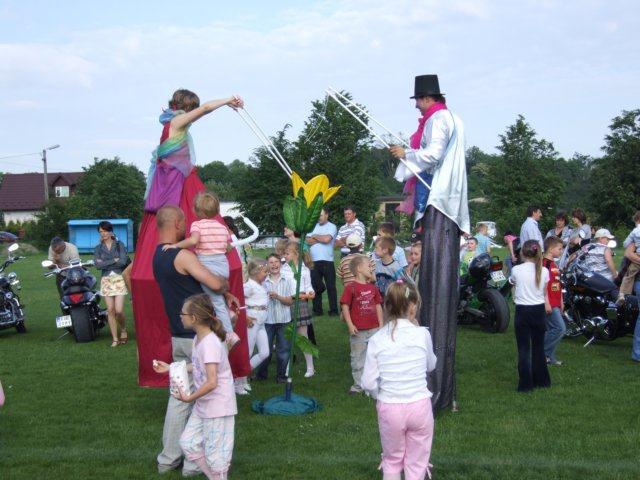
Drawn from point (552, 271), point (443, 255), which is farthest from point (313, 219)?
point (552, 271)

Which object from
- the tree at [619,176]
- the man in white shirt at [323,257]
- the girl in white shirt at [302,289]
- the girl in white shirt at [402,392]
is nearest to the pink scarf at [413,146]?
the girl in white shirt at [302,289]

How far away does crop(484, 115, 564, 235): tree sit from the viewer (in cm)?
6069

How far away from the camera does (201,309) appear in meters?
5.40

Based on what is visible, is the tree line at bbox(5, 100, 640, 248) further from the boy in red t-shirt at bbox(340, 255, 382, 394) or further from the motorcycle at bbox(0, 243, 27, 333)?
the boy in red t-shirt at bbox(340, 255, 382, 394)

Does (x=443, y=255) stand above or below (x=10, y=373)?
above

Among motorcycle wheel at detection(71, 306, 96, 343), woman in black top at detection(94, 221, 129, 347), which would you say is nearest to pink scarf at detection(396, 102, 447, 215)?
woman in black top at detection(94, 221, 129, 347)

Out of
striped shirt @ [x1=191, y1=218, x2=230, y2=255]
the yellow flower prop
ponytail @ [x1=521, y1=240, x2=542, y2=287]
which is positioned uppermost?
the yellow flower prop

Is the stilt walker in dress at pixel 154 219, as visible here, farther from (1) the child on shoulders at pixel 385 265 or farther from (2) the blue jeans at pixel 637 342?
(2) the blue jeans at pixel 637 342

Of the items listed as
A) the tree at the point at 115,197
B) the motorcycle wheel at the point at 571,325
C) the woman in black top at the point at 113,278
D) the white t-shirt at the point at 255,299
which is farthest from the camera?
the tree at the point at 115,197

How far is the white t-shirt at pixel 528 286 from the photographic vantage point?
8.27 metres

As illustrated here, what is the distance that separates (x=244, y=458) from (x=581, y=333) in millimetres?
6765

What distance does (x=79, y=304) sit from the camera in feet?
41.3

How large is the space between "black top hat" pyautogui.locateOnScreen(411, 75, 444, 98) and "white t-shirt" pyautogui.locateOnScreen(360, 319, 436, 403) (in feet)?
9.46

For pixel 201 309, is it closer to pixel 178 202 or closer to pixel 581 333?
pixel 178 202
